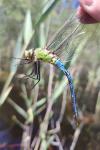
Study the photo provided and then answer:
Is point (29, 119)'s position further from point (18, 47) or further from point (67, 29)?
point (67, 29)

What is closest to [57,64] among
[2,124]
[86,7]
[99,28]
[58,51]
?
[58,51]

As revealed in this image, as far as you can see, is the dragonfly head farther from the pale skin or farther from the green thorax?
the pale skin

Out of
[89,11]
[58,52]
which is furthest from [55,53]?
[89,11]

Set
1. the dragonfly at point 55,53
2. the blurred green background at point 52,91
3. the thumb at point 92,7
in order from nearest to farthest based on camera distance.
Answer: the thumb at point 92,7
the dragonfly at point 55,53
the blurred green background at point 52,91

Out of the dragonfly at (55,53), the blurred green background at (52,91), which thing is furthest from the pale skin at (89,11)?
the blurred green background at (52,91)

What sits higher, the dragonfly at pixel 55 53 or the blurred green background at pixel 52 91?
the blurred green background at pixel 52 91

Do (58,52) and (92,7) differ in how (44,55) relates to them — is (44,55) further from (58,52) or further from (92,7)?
(92,7)

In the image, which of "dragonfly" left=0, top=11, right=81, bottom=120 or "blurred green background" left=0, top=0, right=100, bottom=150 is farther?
"blurred green background" left=0, top=0, right=100, bottom=150

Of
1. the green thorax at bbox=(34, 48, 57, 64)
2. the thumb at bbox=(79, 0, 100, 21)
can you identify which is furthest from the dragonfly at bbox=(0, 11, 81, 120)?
the thumb at bbox=(79, 0, 100, 21)

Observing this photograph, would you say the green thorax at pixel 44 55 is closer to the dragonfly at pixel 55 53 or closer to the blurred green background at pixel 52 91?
the dragonfly at pixel 55 53
